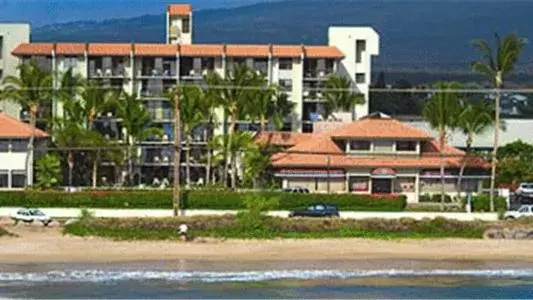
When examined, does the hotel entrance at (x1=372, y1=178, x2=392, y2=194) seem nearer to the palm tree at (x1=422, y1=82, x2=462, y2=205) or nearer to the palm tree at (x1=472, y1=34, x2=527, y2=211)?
the palm tree at (x1=422, y1=82, x2=462, y2=205)

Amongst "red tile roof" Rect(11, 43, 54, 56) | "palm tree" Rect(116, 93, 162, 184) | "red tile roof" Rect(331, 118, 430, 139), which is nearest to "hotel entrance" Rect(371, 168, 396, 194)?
"red tile roof" Rect(331, 118, 430, 139)

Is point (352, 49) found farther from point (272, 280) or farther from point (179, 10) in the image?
point (272, 280)

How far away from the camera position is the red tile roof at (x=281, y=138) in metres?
68.9

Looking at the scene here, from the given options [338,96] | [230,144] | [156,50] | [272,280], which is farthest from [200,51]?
[272,280]

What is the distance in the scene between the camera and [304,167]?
210 ft

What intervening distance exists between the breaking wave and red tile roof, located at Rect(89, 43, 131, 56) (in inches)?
1501

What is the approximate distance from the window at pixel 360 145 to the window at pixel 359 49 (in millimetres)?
17706

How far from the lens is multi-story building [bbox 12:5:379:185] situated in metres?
74.9

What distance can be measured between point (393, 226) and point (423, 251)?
12.1 ft

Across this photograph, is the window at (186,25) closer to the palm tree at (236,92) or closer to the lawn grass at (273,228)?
the palm tree at (236,92)

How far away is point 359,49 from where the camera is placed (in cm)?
8244

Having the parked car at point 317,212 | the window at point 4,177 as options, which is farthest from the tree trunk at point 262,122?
the parked car at point 317,212

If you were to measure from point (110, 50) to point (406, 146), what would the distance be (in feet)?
62.0

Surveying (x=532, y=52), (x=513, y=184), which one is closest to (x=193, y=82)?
(x=513, y=184)
